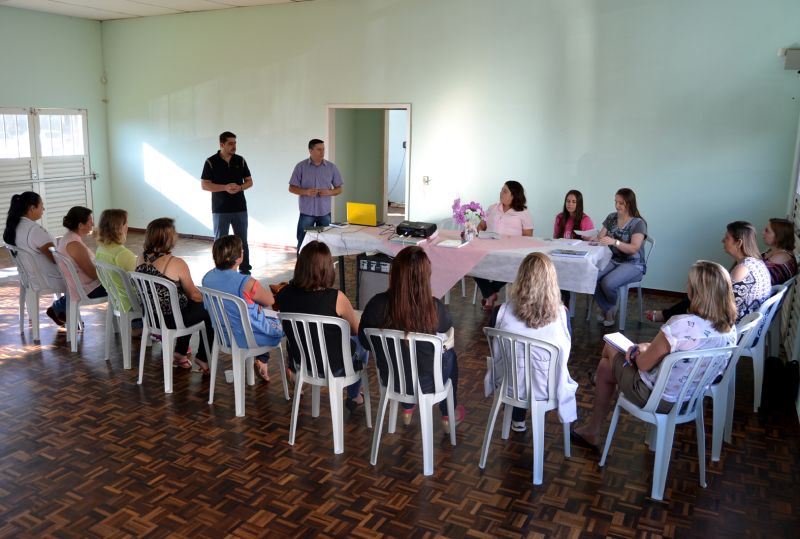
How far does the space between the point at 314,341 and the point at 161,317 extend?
56.3 inches

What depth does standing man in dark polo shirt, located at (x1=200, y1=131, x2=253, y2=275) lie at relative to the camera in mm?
7965

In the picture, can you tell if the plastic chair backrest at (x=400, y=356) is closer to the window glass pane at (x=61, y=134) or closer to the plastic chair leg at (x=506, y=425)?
the plastic chair leg at (x=506, y=425)

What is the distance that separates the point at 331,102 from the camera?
973 centimetres

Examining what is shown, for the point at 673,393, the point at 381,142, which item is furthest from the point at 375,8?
the point at 673,393

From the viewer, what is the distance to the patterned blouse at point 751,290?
4438mm

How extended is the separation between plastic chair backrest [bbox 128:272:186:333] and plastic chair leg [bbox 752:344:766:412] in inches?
153

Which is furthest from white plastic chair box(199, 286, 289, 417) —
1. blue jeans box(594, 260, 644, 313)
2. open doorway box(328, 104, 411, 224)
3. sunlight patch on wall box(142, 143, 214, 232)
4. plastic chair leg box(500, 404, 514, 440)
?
sunlight patch on wall box(142, 143, 214, 232)

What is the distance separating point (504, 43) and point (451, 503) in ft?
20.5

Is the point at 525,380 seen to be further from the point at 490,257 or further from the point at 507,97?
the point at 507,97

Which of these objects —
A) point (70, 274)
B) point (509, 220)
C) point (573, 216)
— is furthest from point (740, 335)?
point (70, 274)

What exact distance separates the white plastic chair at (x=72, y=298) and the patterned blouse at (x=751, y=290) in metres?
4.57

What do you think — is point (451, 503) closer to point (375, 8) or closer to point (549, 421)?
point (549, 421)

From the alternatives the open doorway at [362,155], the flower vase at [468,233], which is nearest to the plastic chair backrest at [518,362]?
the flower vase at [468,233]

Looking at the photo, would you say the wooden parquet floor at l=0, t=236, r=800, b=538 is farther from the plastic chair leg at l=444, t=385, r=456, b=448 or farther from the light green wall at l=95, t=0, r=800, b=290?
the light green wall at l=95, t=0, r=800, b=290
